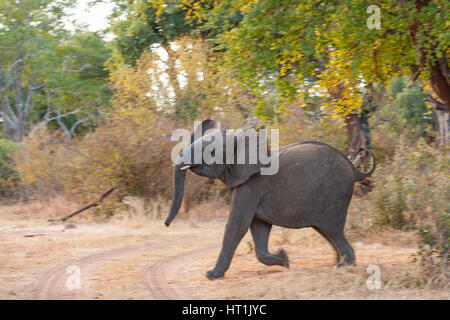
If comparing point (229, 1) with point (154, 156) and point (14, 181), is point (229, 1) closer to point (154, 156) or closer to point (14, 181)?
point (154, 156)

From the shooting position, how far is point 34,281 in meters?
7.68

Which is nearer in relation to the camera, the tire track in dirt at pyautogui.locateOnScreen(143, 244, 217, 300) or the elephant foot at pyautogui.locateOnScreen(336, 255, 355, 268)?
the tire track in dirt at pyautogui.locateOnScreen(143, 244, 217, 300)

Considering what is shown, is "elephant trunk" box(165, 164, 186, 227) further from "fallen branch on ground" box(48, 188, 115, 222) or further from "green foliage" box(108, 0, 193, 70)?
"green foliage" box(108, 0, 193, 70)

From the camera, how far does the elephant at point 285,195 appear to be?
7461 mm

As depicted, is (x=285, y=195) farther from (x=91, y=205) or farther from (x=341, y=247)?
(x=91, y=205)

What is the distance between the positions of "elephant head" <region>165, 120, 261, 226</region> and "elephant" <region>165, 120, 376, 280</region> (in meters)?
0.01

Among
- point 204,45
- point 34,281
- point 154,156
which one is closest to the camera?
point 34,281

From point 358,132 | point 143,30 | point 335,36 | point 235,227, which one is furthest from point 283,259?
point 143,30

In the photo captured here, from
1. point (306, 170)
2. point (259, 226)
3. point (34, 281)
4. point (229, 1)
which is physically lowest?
point (34, 281)

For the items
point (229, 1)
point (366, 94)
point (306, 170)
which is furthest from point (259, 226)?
point (366, 94)

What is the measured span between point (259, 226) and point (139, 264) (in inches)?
86.8

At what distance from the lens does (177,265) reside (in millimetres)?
8820

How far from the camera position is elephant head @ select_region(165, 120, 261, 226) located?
7.27m

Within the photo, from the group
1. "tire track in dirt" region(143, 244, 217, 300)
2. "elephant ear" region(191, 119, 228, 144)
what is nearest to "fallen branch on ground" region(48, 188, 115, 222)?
"tire track in dirt" region(143, 244, 217, 300)
